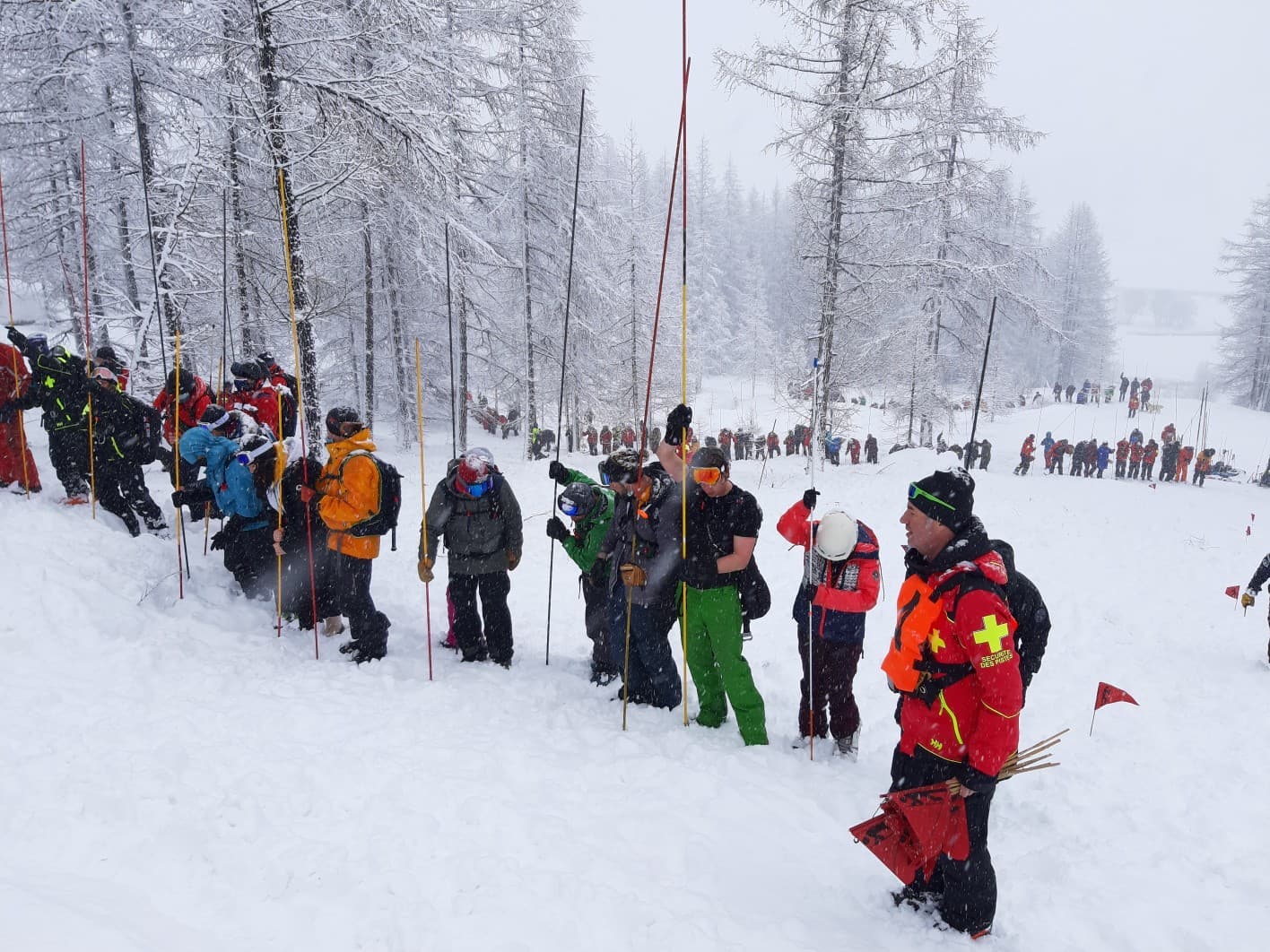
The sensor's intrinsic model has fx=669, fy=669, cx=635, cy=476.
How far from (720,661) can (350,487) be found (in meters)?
3.58

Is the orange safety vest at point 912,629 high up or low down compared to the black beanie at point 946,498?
down

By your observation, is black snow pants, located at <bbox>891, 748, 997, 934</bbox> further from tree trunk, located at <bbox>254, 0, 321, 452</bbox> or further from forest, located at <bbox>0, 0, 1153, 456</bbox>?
tree trunk, located at <bbox>254, 0, 321, 452</bbox>

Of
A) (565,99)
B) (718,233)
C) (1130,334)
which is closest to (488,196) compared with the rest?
(565,99)

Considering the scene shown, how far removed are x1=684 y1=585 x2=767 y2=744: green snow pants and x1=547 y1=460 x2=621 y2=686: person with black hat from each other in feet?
3.98

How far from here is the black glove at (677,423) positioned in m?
4.45

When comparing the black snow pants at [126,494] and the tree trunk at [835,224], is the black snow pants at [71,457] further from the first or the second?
the tree trunk at [835,224]

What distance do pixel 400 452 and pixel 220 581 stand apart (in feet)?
47.1

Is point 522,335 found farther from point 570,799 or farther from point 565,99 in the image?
point 570,799

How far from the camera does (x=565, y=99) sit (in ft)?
63.2

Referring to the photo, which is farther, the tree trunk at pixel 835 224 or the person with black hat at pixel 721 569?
the tree trunk at pixel 835 224

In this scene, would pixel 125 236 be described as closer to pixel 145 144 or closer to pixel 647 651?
pixel 145 144

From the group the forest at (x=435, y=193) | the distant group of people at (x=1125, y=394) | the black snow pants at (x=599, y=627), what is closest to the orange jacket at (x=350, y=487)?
the forest at (x=435, y=193)

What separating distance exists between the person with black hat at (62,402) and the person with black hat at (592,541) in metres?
5.47

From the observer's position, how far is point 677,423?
4.66m
